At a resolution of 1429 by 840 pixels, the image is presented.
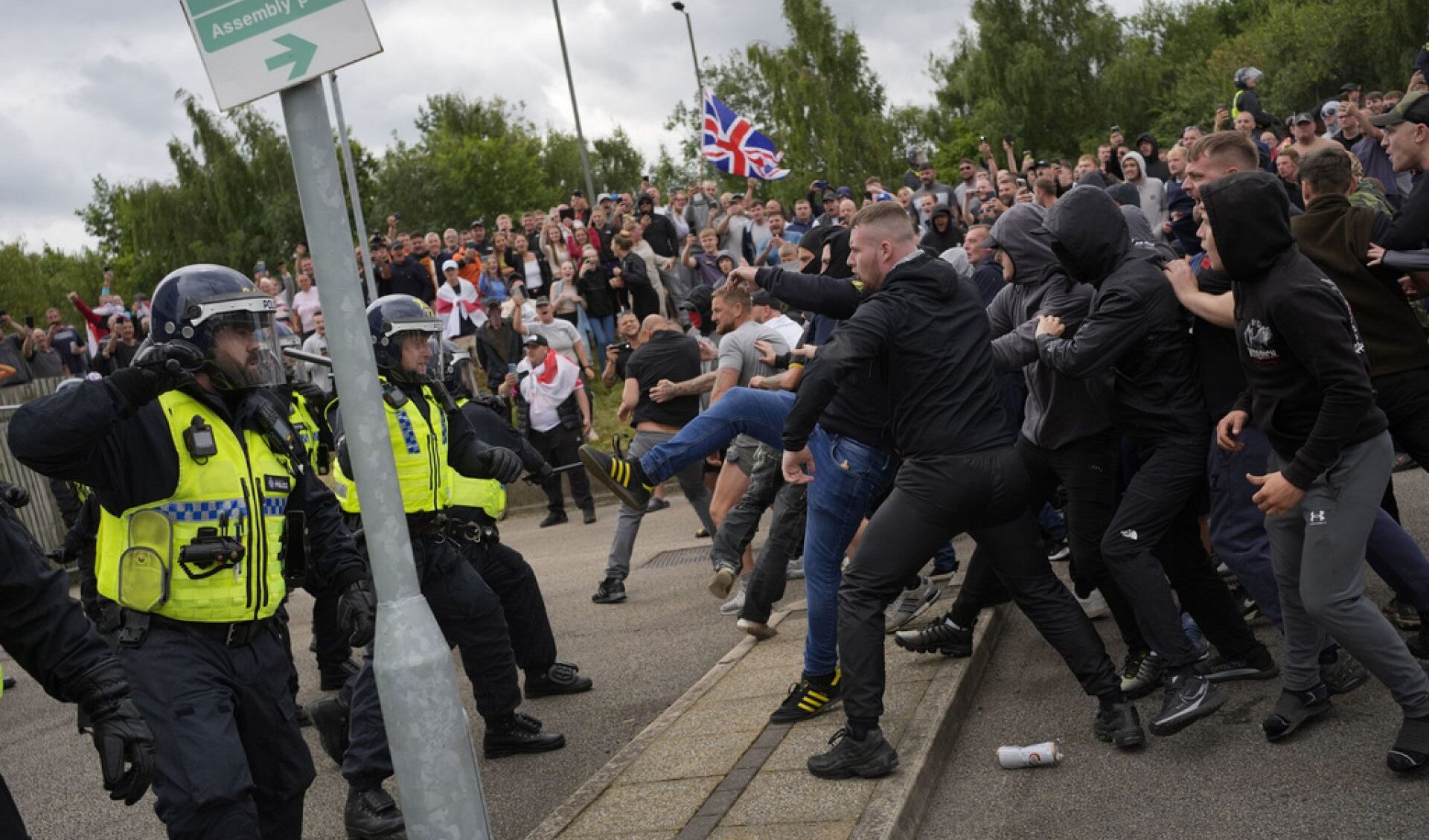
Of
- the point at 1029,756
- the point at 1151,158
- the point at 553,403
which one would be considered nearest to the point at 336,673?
the point at 1029,756

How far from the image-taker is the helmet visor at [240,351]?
4.43 metres

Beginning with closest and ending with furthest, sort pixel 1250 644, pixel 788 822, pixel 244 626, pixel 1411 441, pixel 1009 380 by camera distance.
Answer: pixel 244 626
pixel 788 822
pixel 1411 441
pixel 1250 644
pixel 1009 380

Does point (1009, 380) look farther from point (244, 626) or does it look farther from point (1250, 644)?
point (244, 626)

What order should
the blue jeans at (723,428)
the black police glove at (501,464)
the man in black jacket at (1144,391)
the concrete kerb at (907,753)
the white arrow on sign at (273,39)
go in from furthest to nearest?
the blue jeans at (723,428) → the black police glove at (501,464) → the man in black jacket at (1144,391) → the concrete kerb at (907,753) → the white arrow on sign at (273,39)

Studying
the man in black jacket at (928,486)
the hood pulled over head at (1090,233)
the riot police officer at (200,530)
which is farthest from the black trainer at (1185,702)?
the riot police officer at (200,530)

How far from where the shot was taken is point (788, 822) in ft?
15.7

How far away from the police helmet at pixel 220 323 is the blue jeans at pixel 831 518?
2.46m

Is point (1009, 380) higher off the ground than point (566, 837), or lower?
higher

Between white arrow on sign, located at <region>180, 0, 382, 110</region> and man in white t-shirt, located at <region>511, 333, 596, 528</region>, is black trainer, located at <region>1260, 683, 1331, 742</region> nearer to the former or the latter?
white arrow on sign, located at <region>180, 0, 382, 110</region>

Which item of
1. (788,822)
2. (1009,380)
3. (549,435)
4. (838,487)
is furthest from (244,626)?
(549,435)

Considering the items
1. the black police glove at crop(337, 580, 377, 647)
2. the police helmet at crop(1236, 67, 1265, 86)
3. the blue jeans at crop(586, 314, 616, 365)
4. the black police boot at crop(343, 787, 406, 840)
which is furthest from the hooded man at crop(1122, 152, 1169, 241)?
the black police glove at crop(337, 580, 377, 647)

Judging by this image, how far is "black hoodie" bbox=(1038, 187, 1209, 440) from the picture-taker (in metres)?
5.34

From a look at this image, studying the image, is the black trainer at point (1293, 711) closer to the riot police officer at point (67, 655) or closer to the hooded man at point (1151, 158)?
the riot police officer at point (67, 655)

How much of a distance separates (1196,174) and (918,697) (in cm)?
254
